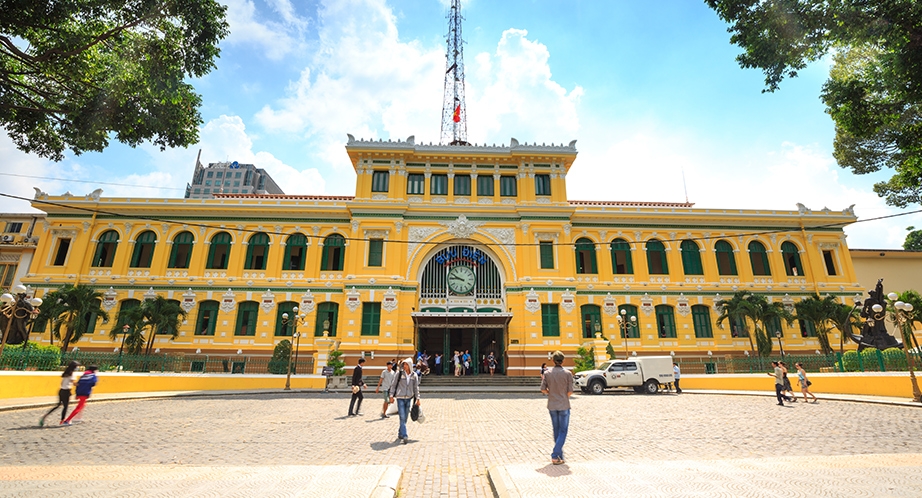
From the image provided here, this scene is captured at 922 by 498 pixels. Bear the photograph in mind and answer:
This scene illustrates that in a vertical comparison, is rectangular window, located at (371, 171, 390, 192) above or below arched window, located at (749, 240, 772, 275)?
above

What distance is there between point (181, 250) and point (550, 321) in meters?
24.7

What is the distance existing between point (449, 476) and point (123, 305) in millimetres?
29836

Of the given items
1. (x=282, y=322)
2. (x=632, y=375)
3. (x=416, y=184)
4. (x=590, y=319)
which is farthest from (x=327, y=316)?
(x=632, y=375)

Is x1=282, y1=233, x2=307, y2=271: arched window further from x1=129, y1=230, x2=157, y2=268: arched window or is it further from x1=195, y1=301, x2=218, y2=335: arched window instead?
x1=129, y1=230, x2=157, y2=268: arched window

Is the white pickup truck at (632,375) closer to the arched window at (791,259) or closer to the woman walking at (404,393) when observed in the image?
the woman walking at (404,393)

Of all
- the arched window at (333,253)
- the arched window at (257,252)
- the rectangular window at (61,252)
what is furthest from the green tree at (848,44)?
the rectangular window at (61,252)

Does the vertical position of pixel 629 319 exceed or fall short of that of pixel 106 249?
it falls short

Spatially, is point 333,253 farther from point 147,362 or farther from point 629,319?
point 629,319

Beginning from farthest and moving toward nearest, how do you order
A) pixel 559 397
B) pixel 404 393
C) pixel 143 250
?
1. pixel 143 250
2. pixel 404 393
3. pixel 559 397

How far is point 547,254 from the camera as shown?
28.1 m

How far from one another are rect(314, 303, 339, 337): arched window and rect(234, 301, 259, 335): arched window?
3912 mm

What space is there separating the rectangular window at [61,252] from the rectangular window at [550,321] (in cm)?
3102

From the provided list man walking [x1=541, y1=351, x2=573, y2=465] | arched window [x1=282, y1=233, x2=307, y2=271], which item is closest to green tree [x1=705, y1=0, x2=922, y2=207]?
man walking [x1=541, y1=351, x2=573, y2=465]

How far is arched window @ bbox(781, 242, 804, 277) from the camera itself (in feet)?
98.1
